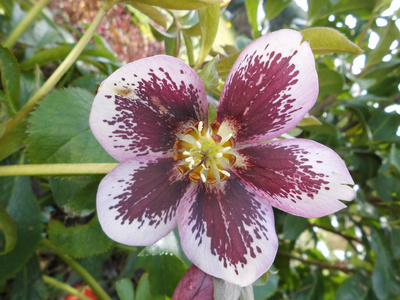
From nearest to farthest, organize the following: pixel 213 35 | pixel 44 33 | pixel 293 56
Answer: pixel 293 56 → pixel 213 35 → pixel 44 33

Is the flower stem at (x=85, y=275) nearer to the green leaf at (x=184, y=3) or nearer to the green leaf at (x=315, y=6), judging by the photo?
the green leaf at (x=184, y=3)

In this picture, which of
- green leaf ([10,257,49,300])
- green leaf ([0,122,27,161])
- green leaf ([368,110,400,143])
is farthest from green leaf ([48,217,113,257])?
green leaf ([368,110,400,143])

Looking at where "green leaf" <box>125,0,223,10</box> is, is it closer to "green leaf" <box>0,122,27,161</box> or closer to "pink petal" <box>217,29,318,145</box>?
"pink petal" <box>217,29,318,145</box>

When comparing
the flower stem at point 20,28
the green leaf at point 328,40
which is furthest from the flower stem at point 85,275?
the green leaf at point 328,40

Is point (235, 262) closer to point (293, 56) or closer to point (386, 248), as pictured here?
point (293, 56)

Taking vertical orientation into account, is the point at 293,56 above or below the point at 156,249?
above

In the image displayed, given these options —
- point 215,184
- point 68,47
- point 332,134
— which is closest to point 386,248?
point 332,134

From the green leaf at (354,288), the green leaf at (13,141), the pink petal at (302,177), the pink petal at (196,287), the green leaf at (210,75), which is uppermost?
the green leaf at (210,75)
